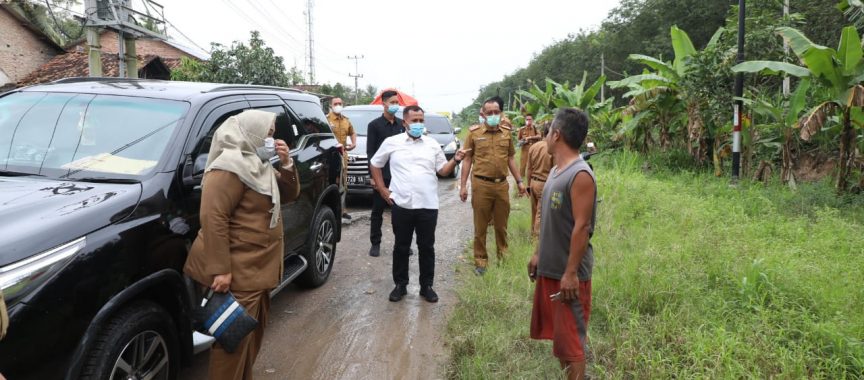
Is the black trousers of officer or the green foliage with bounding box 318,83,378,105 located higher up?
the green foliage with bounding box 318,83,378,105

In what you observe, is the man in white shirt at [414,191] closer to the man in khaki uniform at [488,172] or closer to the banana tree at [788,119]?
the man in khaki uniform at [488,172]

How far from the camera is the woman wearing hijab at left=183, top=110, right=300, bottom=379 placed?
2.61m

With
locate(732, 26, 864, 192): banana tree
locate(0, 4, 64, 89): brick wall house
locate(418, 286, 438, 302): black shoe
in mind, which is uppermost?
locate(0, 4, 64, 89): brick wall house

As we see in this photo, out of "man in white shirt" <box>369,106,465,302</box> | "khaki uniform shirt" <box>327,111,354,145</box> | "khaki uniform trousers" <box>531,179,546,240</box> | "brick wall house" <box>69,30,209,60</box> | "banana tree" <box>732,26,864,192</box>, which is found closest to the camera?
"man in white shirt" <box>369,106,465,302</box>

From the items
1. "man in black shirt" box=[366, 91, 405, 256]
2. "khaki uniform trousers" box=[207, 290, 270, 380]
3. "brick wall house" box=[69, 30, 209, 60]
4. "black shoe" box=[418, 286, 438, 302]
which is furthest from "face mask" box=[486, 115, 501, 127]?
"brick wall house" box=[69, 30, 209, 60]

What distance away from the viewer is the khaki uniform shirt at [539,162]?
6285 millimetres

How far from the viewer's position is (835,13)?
61.7 ft

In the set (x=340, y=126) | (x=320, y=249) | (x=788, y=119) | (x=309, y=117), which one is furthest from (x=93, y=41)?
(x=788, y=119)

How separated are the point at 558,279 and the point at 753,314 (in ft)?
5.66

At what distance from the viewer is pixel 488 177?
5.61 metres

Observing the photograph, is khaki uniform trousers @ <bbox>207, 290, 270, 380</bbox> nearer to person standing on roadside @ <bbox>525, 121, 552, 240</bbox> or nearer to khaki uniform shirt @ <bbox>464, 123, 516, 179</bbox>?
khaki uniform shirt @ <bbox>464, 123, 516, 179</bbox>

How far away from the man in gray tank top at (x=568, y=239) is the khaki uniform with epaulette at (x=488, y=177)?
251 centimetres

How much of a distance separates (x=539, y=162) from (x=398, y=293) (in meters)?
2.50

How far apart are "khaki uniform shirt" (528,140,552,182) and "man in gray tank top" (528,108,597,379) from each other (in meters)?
3.25
